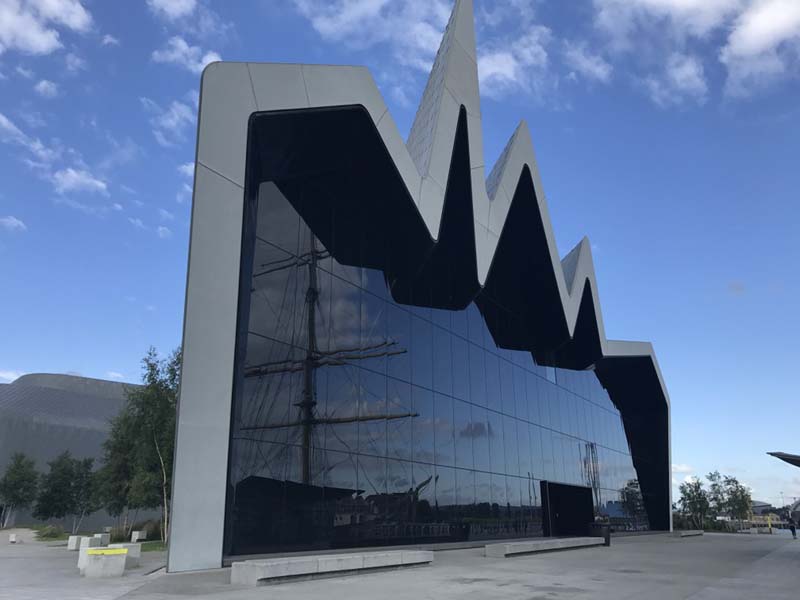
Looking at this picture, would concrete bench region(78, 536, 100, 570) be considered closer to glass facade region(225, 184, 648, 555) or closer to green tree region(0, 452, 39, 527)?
glass facade region(225, 184, 648, 555)

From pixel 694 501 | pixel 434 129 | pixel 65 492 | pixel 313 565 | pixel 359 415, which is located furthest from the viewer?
pixel 694 501

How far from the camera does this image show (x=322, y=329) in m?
15.6

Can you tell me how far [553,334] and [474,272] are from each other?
28.8 ft

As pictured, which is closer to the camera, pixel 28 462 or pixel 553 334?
pixel 553 334

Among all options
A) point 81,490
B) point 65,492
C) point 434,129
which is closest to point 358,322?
point 434,129

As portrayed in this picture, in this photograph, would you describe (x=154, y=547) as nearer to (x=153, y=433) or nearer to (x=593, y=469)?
(x=153, y=433)

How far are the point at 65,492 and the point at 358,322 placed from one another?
127ft

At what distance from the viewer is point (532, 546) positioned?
1838 cm

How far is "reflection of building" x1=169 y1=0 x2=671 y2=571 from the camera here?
476 inches

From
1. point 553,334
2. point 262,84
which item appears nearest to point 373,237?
point 262,84

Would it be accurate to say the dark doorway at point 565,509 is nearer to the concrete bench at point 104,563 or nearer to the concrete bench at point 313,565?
the concrete bench at point 313,565

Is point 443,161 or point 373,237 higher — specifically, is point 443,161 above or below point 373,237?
above

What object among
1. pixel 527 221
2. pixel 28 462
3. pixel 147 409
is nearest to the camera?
pixel 527 221

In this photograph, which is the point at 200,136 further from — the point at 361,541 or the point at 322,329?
the point at 361,541
